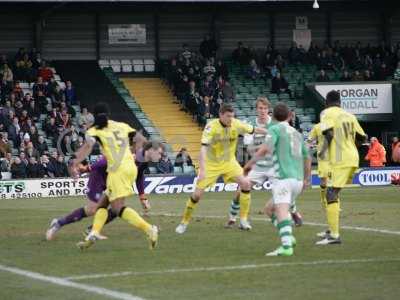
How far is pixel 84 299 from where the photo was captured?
1067 centimetres

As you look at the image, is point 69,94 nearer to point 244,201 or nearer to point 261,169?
point 261,169

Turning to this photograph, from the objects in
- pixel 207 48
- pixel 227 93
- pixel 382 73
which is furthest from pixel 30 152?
pixel 382 73

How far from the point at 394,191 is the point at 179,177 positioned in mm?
6972

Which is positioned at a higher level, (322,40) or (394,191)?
(322,40)

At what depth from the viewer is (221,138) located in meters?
17.6

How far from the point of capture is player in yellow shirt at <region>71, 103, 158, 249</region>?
1452 cm

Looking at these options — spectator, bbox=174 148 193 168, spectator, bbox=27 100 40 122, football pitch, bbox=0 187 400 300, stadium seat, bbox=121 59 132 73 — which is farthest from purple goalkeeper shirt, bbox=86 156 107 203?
stadium seat, bbox=121 59 132 73

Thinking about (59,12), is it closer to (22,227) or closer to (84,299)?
(22,227)

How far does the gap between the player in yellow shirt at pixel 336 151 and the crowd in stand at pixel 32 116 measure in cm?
2018

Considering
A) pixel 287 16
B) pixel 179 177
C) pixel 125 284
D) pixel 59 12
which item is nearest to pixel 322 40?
pixel 287 16

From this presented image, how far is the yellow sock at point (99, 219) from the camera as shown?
48.5ft

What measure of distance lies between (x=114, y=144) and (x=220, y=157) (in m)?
3.42

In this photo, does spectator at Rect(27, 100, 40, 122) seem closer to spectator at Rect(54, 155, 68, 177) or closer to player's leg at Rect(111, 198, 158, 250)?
spectator at Rect(54, 155, 68, 177)

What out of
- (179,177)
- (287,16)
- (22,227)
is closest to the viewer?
(22,227)
